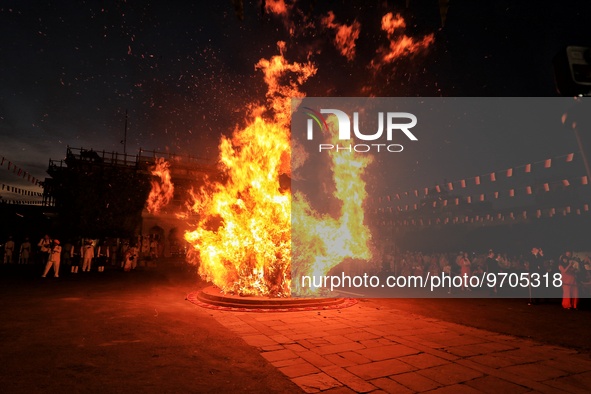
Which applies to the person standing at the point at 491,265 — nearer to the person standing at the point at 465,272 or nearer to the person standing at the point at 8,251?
the person standing at the point at 465,272

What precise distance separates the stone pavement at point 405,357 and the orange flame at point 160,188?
84.0 feet

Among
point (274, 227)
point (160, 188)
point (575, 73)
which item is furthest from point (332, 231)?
point (160, 188)

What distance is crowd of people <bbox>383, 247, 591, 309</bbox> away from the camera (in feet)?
34.0

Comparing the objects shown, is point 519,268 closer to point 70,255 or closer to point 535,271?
point 535,271

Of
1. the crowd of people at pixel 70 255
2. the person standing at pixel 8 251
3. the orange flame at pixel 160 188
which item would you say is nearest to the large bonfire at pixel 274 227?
the crowd of people at pixel 70 255

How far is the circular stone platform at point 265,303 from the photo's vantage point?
363 inches

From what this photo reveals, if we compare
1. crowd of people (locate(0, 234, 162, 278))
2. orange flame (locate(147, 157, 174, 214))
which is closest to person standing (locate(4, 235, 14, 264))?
crowd of people (locate(0, 234, 162, 278))

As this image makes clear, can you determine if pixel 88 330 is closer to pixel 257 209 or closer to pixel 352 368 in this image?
pixel 352 368

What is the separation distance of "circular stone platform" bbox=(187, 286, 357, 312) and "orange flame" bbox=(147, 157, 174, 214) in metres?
23.2

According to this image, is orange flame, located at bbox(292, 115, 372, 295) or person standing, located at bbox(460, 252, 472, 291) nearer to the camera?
orange flame, located at bbox(292, 115, 372, 295)

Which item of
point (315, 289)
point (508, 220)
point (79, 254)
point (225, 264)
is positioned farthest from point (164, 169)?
point (508, 220)

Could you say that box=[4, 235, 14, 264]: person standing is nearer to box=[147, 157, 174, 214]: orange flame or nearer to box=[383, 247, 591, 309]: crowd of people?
box=[147, 157, 174, 214]: orange flame

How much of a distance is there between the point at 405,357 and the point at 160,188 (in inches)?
1195

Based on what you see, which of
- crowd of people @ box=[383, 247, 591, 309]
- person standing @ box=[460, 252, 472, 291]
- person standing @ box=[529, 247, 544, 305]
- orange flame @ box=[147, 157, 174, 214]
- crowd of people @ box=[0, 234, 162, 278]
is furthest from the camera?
orange flame @ box=[147, 157, 174, 214]
